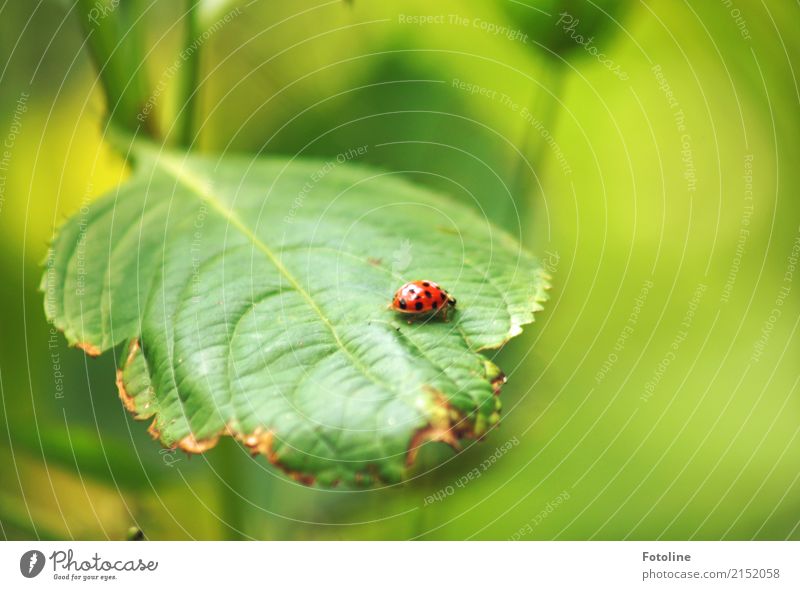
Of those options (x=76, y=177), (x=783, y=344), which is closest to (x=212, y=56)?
(x=76, y=177)

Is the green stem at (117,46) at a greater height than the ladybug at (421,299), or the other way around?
the green stem at (117,46)

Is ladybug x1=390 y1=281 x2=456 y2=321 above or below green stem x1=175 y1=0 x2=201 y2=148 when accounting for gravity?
below

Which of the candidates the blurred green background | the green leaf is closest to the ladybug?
the green leaf

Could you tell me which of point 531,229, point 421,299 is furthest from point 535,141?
point 421,299

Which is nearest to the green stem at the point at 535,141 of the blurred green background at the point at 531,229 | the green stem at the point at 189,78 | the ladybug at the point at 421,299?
the blurred green background at the point at 531,229

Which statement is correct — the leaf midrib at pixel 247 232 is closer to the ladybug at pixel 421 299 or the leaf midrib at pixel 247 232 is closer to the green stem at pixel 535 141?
the ladybug at pixel 421 299

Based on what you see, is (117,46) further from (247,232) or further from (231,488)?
(231,488)
